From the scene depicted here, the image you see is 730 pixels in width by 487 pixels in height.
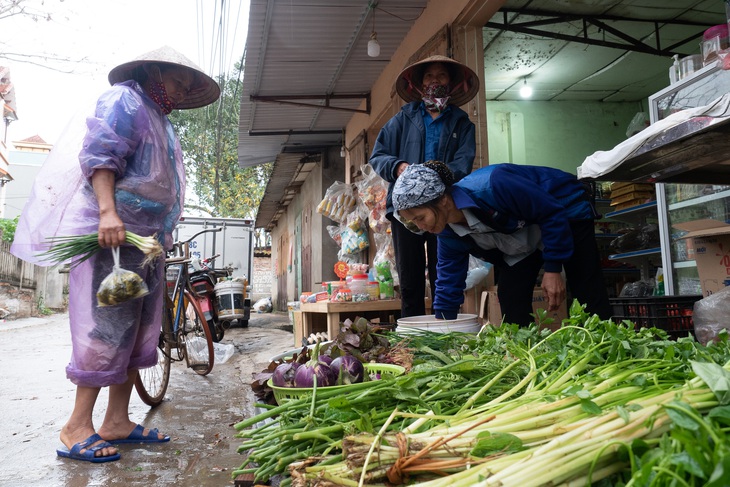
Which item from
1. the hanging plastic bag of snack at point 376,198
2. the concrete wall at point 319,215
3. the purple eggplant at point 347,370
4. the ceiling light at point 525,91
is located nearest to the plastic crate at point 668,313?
the purple eggplant at point 347,370

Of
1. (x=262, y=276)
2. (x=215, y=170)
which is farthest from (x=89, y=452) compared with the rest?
(x=262, y=276)

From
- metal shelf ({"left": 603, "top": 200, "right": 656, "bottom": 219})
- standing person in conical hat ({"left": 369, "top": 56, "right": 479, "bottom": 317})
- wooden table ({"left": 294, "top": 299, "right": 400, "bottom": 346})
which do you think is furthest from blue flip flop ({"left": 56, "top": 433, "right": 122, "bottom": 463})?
metal shelf ({"left": 603, "top": 200, "right": 656, "bottom": 219})

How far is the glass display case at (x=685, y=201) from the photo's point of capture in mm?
4078

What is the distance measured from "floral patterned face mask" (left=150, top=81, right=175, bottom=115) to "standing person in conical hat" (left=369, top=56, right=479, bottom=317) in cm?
152

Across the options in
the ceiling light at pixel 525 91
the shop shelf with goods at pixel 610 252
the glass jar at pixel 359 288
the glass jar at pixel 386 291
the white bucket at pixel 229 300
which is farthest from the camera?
the white bucket at pixel 229 300

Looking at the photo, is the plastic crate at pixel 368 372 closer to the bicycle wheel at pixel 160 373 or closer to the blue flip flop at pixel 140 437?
the blue flip flop at pixel 140 437

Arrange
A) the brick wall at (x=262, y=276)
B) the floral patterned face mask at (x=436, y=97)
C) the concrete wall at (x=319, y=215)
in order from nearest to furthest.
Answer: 1. the floral patterned face mask at (x=436, y=97)
2. the concrete wall at (x=319, y=215)
3. the brick wall at (x=262, y=276)

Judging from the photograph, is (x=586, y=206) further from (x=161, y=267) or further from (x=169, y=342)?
(x=169, y=342)

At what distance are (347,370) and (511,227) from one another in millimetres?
Result: 1507

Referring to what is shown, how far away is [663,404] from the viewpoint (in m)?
0.88

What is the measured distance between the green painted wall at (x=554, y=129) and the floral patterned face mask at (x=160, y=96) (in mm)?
7078

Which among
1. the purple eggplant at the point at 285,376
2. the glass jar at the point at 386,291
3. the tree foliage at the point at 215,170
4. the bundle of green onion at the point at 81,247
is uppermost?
the tree foliage at the point at 215,170

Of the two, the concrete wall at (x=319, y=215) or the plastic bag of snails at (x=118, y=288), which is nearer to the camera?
the plastic bag of snails at (x=118, y=288)

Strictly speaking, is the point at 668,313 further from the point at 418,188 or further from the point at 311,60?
the point at 311,60
